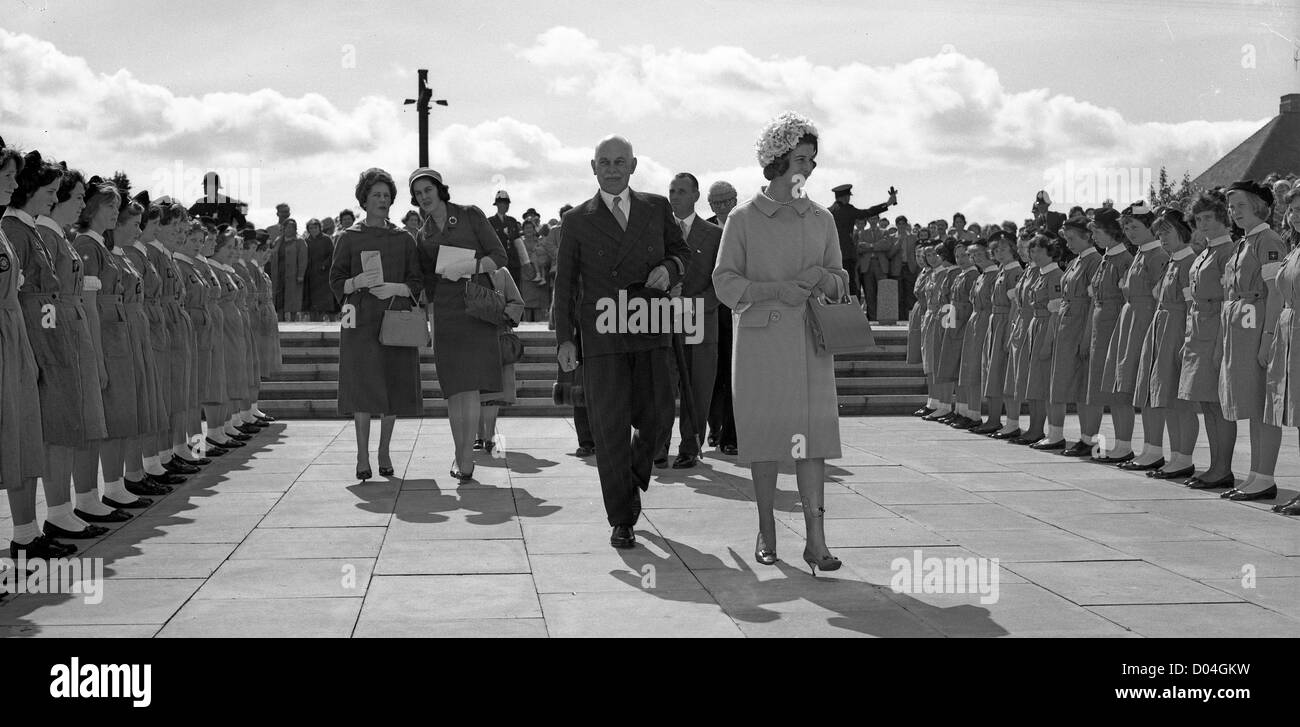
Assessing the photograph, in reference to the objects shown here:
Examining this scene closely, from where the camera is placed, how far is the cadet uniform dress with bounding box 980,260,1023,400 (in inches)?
534

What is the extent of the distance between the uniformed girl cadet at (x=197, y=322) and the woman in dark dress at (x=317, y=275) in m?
12.5

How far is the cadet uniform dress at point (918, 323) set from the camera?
16438mm

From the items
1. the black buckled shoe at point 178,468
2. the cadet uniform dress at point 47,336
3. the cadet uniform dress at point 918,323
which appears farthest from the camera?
the cadet uniform dress at point 918,323

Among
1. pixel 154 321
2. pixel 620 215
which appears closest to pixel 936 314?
pixel 620 215

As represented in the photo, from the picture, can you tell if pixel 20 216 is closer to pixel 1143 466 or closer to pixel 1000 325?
pixel 1143 466

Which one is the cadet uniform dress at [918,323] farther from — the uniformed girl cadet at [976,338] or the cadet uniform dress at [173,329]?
the cadet uniform dress at [173,329]

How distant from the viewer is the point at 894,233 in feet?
85.5

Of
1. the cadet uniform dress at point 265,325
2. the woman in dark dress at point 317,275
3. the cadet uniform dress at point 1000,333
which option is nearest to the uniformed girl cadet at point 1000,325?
the cadet uniform dress at point 1000,333

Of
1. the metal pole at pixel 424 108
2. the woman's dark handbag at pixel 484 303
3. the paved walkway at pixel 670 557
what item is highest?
the metal pole at pixel 424 108

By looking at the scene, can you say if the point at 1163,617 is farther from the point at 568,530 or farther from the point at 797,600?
the point at 568,530

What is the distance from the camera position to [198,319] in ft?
37.4

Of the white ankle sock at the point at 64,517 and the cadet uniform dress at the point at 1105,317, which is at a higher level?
the cadet uniform dress at the point at 1105,317
